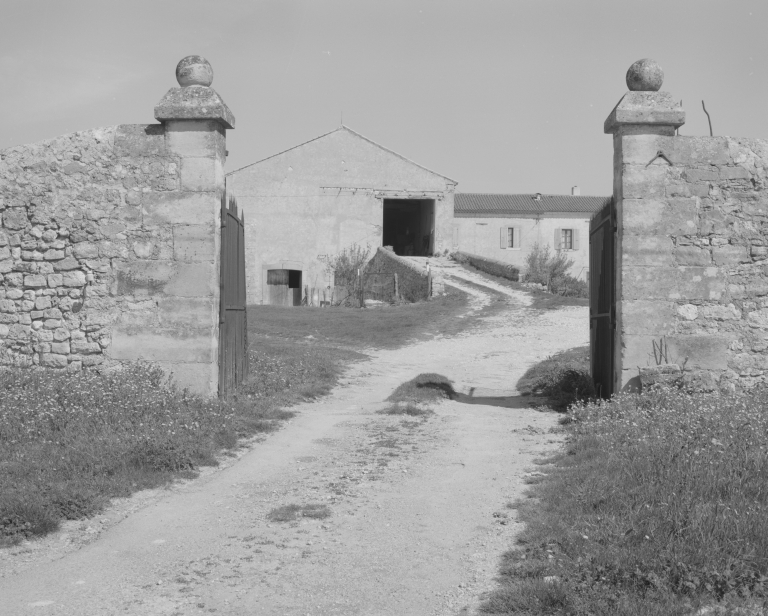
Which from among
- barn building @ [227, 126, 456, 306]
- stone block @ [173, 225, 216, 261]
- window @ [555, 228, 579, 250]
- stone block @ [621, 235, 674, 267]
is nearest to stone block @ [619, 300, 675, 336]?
stone block @ [621, 235, 674, 267]

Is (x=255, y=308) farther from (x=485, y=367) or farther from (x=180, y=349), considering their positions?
(x=180, y=349)

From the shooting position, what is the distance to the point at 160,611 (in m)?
3.68

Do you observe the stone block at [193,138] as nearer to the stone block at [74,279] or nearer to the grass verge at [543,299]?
the stone block at [74,279]

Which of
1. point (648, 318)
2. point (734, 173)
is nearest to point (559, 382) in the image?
point (648, 318)

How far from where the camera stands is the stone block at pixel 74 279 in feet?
29.3

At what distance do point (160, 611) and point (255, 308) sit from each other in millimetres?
22285

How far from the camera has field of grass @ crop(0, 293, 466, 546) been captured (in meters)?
Answer: 5.08

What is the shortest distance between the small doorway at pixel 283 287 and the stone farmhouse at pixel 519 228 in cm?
1100

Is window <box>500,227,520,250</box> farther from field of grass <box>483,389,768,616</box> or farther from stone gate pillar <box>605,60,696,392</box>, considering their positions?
field of grass <box>483,389,768,616</box>

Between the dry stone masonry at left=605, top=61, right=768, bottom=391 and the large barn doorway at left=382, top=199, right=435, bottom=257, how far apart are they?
2723cm

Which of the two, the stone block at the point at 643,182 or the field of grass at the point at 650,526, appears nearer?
the field of grass at the point at 650,526

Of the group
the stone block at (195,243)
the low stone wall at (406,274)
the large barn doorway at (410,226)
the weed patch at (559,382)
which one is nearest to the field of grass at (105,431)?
the stone block at (195,243)

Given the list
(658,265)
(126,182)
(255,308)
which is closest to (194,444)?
(126,182)

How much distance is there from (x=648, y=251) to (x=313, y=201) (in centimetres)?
2714
